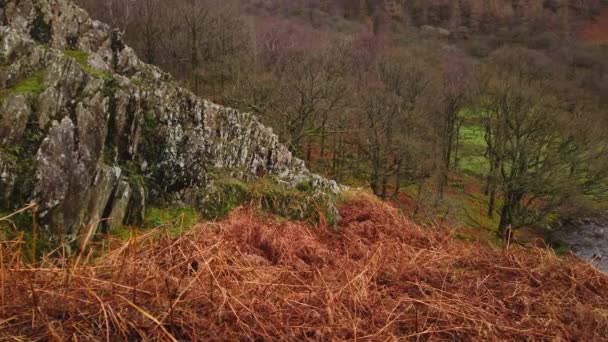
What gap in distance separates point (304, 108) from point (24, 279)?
22.7m

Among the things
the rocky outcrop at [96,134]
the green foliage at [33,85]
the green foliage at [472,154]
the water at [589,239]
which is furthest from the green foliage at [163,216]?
the green foliage at [472,154]

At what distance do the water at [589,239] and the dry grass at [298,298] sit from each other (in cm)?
2389

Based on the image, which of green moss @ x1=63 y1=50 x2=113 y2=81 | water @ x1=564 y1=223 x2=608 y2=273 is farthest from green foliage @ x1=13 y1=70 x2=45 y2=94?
water @ x1=564 y1=223 x2=608 y2=273

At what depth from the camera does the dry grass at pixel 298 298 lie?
6.79 ft

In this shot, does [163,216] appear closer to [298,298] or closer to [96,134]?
[96,134]

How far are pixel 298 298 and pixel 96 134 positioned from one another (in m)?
5.22

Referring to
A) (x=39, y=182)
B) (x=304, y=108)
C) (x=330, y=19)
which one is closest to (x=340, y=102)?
(x=304, y=108)

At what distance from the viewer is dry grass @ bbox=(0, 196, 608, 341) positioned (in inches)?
81.4

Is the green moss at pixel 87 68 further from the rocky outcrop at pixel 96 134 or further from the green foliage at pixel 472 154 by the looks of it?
the green foliage at pixel 472 154

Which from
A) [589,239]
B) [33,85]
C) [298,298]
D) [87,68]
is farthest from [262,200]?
[589,239]

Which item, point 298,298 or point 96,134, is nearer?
point 298,298

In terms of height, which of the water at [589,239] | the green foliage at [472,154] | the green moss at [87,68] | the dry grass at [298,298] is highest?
the green moss at [87,68]

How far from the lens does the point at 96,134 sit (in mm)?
6477

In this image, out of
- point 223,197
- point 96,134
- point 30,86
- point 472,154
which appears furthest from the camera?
point 472,154
